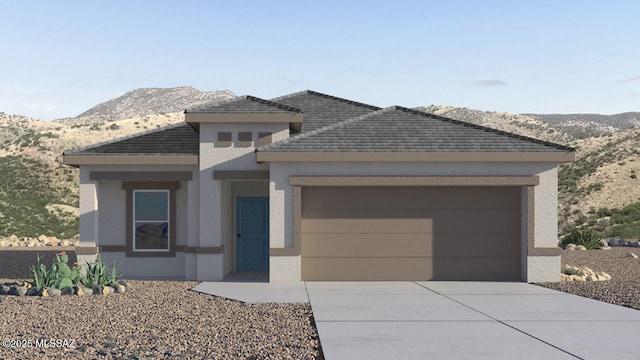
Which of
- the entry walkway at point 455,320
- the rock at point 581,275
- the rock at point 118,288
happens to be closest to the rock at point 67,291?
the rock at point 118,288

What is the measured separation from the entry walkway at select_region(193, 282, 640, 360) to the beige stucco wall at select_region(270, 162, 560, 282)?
1051 millimetres

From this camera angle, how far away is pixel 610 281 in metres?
19.1

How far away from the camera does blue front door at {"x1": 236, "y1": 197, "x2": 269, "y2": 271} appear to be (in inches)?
847

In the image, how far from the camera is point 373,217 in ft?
62.2

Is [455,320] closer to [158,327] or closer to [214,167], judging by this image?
[158,327]

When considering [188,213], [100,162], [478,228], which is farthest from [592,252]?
[100,162]

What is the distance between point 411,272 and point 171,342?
31.3 ft

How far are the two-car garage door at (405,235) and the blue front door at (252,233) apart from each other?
297 cm

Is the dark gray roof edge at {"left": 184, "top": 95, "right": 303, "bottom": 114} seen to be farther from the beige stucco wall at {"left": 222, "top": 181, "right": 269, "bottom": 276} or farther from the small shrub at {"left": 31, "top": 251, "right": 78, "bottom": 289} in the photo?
the small shrub at {"left": 31, "top": 251, "right": 78, "bottom": 289}

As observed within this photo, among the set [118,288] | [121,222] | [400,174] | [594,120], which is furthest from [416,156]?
[594,120]

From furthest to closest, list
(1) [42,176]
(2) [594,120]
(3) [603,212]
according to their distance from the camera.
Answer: (2) [594,120] → (1) [42,176] → (3) [603,212]

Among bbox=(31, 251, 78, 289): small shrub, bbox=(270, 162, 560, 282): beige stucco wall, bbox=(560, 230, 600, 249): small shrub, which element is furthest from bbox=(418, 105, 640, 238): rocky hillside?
bbox=(31, 251, 78, 289): small shrub

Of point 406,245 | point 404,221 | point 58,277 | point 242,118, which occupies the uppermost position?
point 242,118

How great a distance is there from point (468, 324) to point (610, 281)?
8.92m
